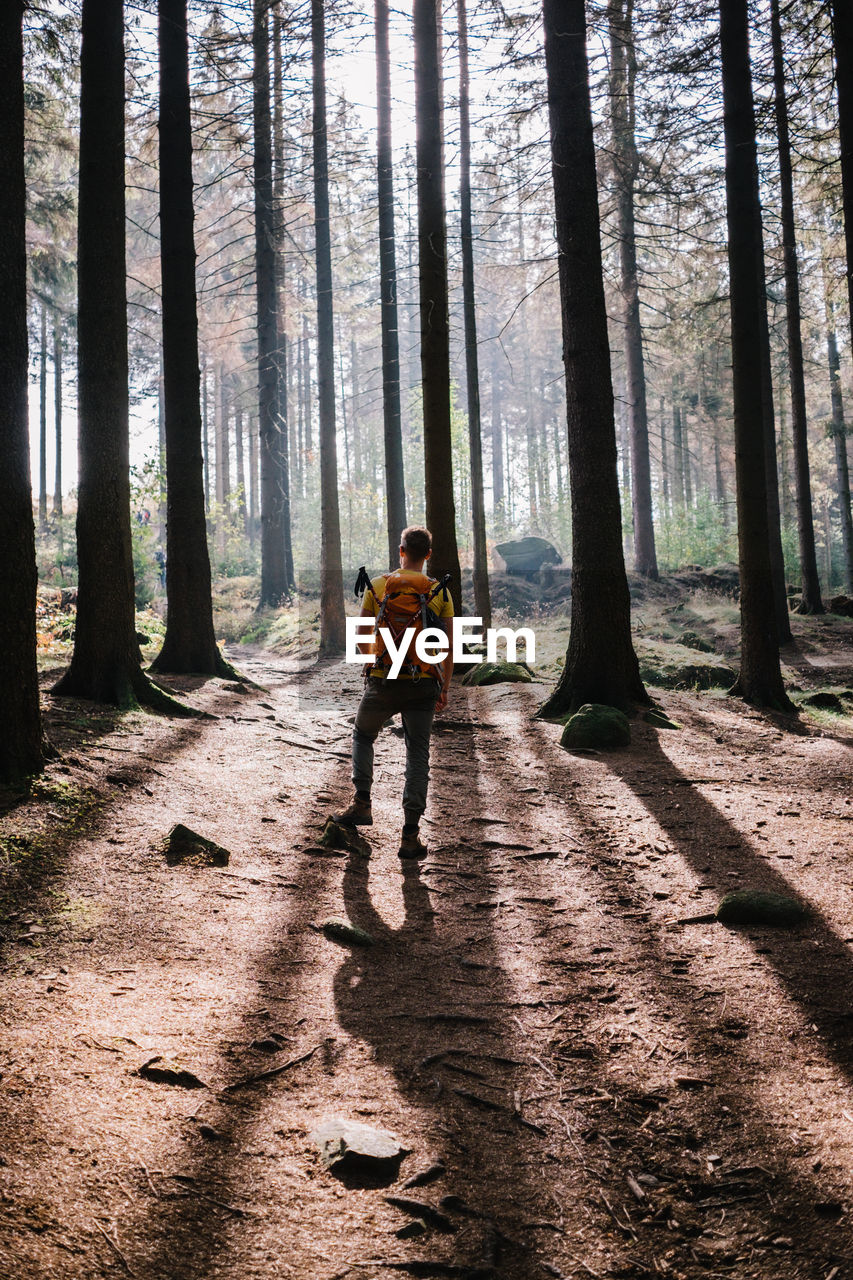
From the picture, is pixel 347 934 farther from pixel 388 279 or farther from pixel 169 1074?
pixel 388 279

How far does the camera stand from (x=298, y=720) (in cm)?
1091

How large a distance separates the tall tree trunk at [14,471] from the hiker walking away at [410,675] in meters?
2.30

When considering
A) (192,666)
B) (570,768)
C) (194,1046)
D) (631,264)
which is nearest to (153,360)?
(631,264)

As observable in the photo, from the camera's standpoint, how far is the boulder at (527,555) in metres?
28.3

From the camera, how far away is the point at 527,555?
94.3 ft

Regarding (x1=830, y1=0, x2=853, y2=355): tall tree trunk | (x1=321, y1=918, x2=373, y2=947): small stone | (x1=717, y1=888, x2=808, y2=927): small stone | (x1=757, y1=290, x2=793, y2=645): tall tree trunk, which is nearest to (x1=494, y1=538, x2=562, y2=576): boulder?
(x1=757, y1=290, x2=793, y2=645): tall tree trunk

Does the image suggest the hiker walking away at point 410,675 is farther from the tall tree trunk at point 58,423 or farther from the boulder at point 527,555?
the tall tree trunk at point 58,423

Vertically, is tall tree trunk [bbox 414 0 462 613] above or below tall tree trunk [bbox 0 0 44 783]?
above

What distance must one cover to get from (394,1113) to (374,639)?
3.59m

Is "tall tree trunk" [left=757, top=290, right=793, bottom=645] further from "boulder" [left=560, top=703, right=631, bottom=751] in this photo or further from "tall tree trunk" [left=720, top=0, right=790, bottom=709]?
"boulder" [left=560, top=703, right=631, bottom=751]

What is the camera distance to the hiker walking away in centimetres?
611

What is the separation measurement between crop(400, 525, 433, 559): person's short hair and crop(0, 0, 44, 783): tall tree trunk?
2589 mm

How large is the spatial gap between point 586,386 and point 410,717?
563 cm

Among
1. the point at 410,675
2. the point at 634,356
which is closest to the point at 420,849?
the point at 410,675
